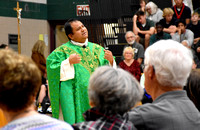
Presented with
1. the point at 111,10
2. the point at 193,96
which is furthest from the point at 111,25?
the point at 193,96

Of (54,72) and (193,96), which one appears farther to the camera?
(54,72)

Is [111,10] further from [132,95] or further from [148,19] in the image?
[132,95]

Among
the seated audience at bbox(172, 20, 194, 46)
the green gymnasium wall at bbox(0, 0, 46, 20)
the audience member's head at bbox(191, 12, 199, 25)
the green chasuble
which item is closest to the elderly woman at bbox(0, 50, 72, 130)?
the green chasuble

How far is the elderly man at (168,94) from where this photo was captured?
61.9 inches

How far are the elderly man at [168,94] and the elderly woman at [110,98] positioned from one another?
0.16 m

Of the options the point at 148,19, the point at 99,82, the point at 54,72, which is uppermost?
the point at 148,19

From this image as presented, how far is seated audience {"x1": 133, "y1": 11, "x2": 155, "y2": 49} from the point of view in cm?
745

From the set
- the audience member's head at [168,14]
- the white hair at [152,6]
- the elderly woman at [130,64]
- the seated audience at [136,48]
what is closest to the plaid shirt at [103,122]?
the elderly woman at [130,64]

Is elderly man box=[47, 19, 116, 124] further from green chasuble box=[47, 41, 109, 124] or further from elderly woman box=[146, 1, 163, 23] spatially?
elderly woman box=[146, 1, 163, 23]

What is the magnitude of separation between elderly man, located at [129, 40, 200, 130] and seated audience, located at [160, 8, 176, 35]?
219 inches

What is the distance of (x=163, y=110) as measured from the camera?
1.60 metres

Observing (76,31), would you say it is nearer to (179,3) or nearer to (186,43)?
(186,43)

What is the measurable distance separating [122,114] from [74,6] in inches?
395

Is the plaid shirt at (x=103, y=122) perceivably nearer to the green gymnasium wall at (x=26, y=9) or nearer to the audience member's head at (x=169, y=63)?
the audience member's head at (x=169, y=63)
